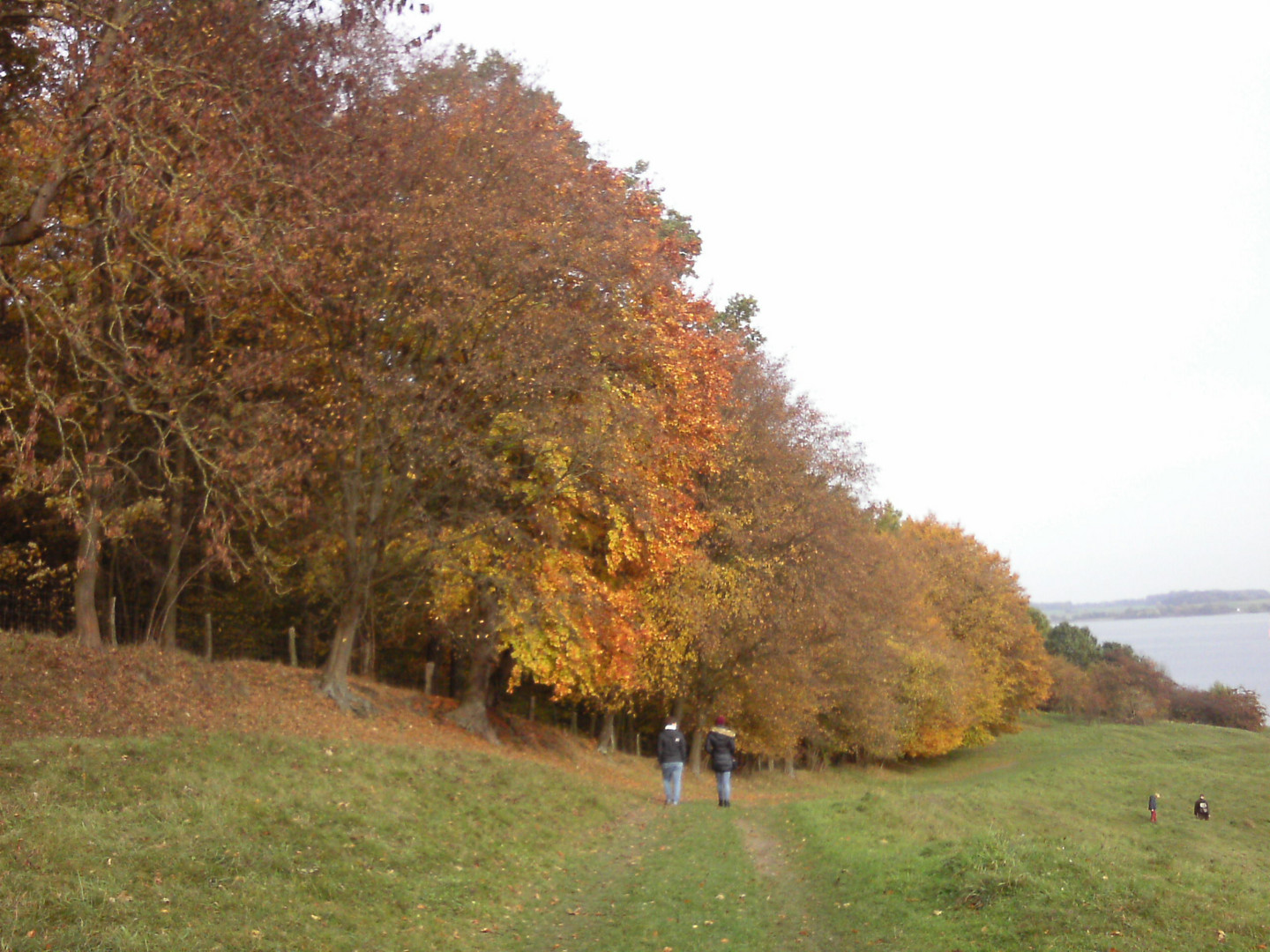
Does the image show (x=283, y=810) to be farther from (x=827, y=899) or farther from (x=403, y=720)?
(x=403, y=720)

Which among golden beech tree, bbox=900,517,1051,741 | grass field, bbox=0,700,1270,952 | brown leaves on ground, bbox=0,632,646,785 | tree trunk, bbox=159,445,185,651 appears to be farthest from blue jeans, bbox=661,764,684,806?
golden beech tree, bbox=900,517,1051,741

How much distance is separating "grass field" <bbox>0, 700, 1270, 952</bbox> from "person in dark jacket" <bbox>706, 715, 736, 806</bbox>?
1.64m

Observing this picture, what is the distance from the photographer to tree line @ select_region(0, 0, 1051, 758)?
11945mm

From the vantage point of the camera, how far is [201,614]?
28.4 meters

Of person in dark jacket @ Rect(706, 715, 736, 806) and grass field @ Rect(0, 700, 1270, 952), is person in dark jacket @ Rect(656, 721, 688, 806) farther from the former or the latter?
grass field @ Rect(0, 700, 1270, 952)

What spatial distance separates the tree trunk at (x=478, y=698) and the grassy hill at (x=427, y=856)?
3631 mm

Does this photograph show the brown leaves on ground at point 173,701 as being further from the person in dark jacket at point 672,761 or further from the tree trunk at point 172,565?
the person in dark jacket at point 672,761

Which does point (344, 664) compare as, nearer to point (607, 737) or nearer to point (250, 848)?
point (250, 848)

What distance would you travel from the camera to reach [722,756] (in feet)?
66.4

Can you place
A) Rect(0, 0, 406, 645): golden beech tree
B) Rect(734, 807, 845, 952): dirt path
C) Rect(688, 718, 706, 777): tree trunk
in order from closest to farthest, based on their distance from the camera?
Rect(734, 807, 845, 952): dirt path, Rect(0, 0, 406, 645): golden beech tree, Rect(688, 718, 706, 777): tree trunk

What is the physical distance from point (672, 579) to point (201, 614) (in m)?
13.4

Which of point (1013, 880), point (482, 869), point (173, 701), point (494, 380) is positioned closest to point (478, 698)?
point (494, 380)

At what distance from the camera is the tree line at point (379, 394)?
11.9 meters

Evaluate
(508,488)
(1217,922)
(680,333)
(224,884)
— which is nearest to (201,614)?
(508,488)
